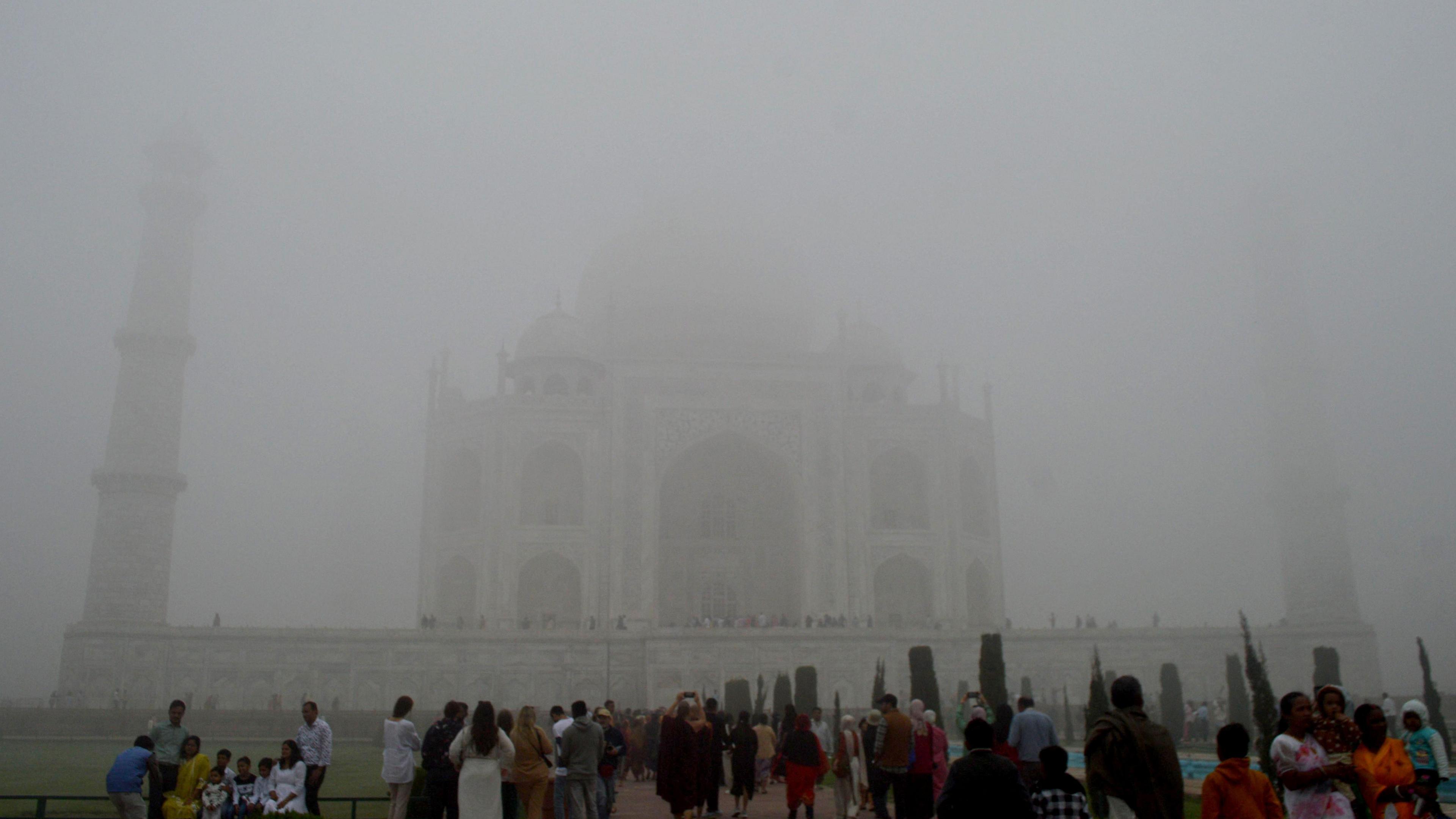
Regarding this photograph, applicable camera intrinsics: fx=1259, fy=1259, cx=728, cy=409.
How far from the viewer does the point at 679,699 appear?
9.36m

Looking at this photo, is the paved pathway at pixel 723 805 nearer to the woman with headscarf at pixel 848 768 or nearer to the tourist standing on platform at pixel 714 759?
the tourist standing on platform at pixel 714 759

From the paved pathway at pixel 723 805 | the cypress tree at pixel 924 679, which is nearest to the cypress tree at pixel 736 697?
the cypress tree at pixel 924 679

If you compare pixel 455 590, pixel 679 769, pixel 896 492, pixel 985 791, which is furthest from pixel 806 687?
pixel 985 791

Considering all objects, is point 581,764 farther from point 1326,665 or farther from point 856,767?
point 1326,665

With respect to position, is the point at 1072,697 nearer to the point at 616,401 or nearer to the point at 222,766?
the point at 616,401

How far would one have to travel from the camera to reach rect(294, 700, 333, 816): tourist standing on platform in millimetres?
7574

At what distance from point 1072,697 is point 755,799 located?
16.1m

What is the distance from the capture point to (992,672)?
622 inches

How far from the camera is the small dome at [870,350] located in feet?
116

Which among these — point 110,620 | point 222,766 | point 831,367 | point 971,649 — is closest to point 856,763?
point 222,766

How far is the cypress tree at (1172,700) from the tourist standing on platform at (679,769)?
46.5 ft

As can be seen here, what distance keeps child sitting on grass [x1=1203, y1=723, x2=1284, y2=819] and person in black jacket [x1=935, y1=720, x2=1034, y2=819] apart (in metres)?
0.67

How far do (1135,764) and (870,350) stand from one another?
31.4 meters

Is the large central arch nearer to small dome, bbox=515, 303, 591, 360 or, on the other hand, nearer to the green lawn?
small dome, bbox=515, 303, 591, 360
